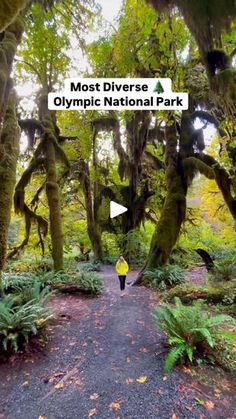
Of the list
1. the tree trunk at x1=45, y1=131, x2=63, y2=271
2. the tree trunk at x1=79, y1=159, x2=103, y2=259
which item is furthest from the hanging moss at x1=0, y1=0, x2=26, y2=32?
the tree trunk at x1=79, y1=159, x2=103, y2=259

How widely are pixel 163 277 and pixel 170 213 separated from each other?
2223mm

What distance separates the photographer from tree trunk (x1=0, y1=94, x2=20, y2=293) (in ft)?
19.8

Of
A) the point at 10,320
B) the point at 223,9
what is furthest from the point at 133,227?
the point at 223,9

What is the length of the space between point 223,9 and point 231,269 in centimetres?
798

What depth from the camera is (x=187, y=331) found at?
14.0 feet

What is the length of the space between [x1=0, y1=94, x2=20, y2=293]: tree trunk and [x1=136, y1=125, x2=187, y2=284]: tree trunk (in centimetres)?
490

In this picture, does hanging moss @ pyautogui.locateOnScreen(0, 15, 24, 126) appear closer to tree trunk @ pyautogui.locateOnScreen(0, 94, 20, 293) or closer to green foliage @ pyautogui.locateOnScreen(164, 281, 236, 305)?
tree trunk @ pyautogui.locateOnScreen(0, 94, 20, 293)

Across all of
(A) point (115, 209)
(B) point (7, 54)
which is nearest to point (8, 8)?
(B) point (7, 54)

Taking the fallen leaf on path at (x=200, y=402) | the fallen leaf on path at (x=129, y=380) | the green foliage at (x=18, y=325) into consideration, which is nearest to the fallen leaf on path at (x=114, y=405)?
the fallen leaf on path at (x=129, y=380)

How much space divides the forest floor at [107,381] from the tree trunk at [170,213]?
4460 millimetres

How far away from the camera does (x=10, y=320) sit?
4.76 metres

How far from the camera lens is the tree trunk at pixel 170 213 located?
9.77m

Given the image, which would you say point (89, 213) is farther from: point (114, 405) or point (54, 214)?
point (114, 405)

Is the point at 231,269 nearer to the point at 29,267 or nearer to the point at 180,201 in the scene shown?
the point at 180,201
